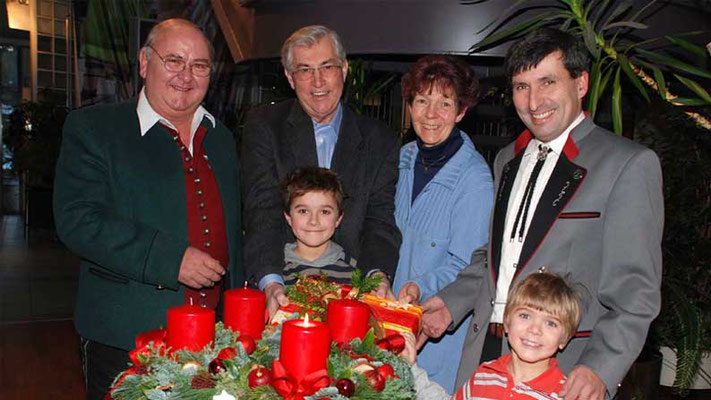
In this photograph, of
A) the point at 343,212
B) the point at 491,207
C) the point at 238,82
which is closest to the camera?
the point at 491,207

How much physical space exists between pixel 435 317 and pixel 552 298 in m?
0.49

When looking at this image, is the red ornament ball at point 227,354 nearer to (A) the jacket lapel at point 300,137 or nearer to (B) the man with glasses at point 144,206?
(B) the man with glasses at point 144,206

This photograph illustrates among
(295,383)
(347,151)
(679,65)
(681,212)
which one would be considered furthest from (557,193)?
(681,212)

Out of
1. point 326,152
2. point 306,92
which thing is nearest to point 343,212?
point 326,152

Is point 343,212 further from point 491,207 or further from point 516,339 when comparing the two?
point 516,339

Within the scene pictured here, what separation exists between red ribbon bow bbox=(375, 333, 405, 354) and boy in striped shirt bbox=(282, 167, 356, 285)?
0.69 metres

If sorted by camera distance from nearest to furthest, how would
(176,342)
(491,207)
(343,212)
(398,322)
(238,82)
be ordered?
(176,342) → (398,322) → (491,207) → (343,212) → (238,82)

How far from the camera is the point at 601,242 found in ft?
6.33

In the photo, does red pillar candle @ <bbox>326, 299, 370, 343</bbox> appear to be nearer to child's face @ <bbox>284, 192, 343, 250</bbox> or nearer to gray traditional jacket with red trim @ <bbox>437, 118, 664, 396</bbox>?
gray traditional jacket with red trim @ <bbox>437, 118, 664, 396</bbox>

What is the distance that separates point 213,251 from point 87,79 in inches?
201

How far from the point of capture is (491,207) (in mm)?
2357

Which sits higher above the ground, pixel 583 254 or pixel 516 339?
pixel 583 254

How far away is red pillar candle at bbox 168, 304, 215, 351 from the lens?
1514mm

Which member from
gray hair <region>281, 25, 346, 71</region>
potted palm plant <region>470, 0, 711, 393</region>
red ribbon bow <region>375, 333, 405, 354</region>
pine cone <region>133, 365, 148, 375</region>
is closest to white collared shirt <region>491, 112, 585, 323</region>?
red ribbon bow <region>375, 333, 405, 354</region>
